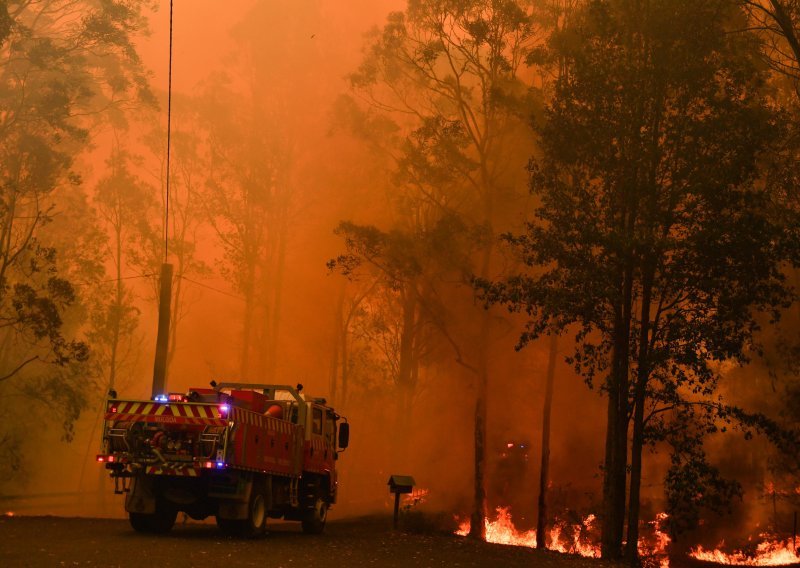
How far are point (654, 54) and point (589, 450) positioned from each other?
20025mm

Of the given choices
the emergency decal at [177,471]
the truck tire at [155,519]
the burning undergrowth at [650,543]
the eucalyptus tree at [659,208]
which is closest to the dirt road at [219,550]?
the truck tire at [155,519]

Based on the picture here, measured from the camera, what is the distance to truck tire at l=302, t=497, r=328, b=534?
1919 centimetres

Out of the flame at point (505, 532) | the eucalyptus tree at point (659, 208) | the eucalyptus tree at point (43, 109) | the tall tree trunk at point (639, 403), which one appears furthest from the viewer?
the flame at point (505, 532)

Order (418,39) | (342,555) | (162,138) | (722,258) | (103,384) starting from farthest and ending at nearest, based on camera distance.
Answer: (103,384)
(162,138)
(418,39)
(722,258)
(342,555)

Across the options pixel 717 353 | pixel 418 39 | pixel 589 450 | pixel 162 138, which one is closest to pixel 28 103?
pixel 418 39

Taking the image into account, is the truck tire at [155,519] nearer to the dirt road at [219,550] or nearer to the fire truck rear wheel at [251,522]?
the dirt road at [219,550]

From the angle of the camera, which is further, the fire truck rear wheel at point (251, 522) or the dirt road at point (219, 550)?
the fire truck rear wheel at point (251, 522)

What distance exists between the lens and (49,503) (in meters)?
46.1

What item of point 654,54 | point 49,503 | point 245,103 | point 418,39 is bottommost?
point 49,503

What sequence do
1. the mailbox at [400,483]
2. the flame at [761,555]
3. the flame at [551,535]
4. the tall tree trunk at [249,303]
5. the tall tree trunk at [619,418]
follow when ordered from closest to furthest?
the tall tree trunk at [619,418]
the mailbox at [400,483]
the flame at [761,555]
the flame at [551,535]
the tall tree trunk at [249,303]

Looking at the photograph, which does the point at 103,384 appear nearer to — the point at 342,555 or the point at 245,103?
the point at 245,103

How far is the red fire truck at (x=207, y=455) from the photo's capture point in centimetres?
1434

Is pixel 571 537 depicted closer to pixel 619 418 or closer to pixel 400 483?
pixel 400 483

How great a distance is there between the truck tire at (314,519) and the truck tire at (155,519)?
3698mm
